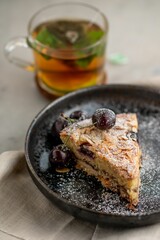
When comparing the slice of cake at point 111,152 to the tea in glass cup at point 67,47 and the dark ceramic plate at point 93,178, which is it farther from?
the tea in glass cup at point 67,47

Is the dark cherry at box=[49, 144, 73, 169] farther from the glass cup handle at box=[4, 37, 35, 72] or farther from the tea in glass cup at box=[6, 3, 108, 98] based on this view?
the glass cup handle at box=[4, 37, 35, 72]

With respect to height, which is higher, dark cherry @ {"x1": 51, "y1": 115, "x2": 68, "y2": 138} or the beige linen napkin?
dark cherry @ {"x1": 51, "y1": 115, "x2": 68, "y2": 138}

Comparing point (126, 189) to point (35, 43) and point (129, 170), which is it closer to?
point (129, 170)

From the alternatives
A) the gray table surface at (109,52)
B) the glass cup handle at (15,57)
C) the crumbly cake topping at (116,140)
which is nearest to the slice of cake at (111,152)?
the crumbly cake topping at (116,140)

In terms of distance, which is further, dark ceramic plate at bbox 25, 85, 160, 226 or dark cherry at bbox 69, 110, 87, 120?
dark cherry at bbox 69, 110, 87, 120

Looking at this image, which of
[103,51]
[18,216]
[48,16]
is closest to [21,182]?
[18,216]

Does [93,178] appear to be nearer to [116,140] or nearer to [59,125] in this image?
[116,140]

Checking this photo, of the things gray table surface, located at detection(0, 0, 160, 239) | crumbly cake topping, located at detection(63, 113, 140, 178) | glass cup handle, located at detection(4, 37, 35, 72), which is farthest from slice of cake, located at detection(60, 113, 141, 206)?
glass cup handle, located at detection(4, 37, 35, 72)
